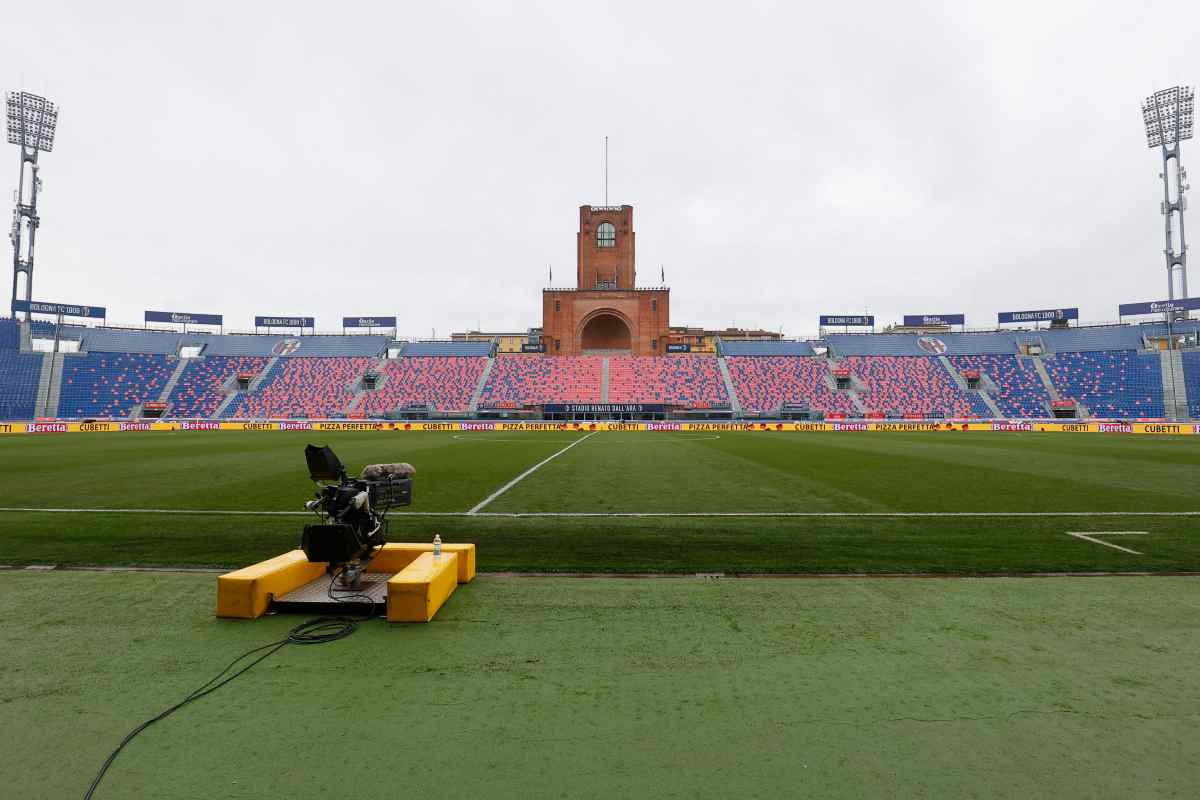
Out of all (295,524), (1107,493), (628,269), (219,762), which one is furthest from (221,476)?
(628,269)

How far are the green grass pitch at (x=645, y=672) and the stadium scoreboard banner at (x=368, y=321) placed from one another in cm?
7070

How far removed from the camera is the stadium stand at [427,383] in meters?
58.4

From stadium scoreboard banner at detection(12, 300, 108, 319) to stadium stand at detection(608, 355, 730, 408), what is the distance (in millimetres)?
61016

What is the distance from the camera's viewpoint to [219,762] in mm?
2838

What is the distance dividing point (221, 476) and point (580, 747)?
54.1ft

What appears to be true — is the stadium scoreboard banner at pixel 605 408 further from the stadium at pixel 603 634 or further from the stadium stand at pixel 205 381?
the stadium at pixel 603 634

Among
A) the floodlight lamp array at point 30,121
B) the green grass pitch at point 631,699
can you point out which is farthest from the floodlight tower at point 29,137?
the green grass pitch at point 631,699

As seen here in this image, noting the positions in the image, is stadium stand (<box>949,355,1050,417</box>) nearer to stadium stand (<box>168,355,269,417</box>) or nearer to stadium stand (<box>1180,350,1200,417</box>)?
stadium stand (<box>1180,350,1200,417</box>)

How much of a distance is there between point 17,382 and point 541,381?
51.8m

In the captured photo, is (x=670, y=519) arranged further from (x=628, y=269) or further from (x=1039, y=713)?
(x=628, y=269)

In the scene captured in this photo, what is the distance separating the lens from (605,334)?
7281cm

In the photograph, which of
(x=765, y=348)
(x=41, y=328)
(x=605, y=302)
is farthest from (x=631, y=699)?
(x=41, y=328)

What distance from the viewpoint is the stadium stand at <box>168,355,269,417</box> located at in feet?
188

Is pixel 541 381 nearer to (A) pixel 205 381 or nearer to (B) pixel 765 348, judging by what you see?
(B) pixel 765 348
